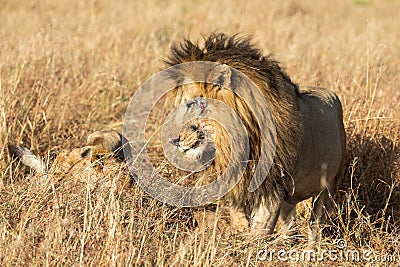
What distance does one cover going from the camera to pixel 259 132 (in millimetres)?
3904

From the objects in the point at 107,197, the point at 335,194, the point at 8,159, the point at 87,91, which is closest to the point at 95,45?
the point at 87,91

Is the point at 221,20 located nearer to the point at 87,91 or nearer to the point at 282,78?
the point at 87,91

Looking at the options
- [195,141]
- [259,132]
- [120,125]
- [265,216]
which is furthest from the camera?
[120,125]

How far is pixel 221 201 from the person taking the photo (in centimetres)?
414

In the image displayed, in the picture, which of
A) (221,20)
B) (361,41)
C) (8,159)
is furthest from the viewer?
(221,20)

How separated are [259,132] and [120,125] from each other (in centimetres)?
250

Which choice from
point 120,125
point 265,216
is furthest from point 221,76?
point 120,125

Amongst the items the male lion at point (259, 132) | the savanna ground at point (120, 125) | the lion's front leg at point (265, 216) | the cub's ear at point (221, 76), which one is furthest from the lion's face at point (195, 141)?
the lion's front leg at point (265, 216)

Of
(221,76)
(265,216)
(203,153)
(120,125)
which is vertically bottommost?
(120,125)

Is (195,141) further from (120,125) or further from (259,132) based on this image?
(120,125)

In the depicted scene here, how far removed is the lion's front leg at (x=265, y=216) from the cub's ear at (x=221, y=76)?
75 centimetres

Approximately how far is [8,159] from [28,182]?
3.07ft

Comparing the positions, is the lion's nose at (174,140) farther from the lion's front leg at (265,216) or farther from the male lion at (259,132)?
the lion's front leg at (265,216)

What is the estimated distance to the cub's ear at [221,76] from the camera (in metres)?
3.77
